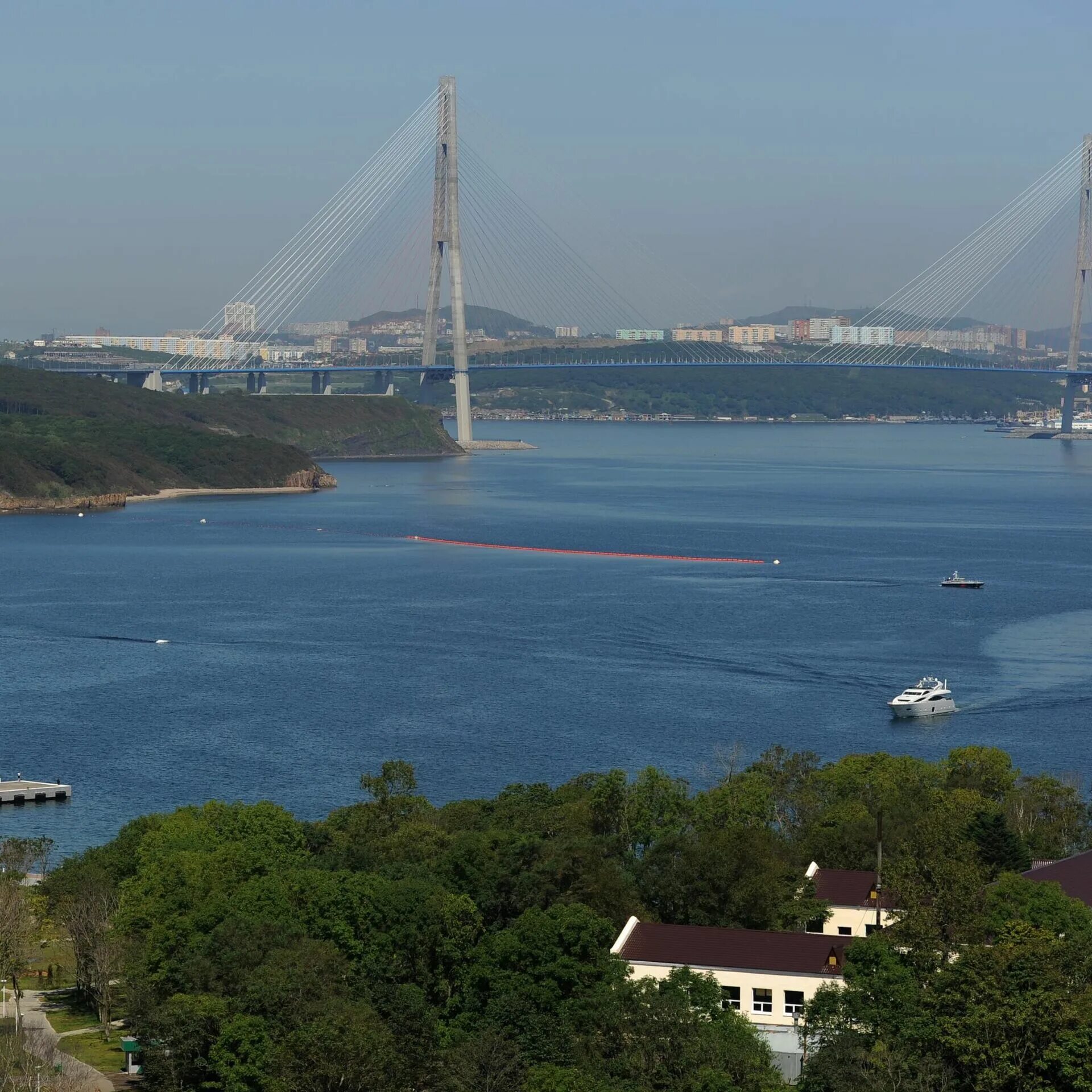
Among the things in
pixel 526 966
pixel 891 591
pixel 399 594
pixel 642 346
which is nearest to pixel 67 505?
pixel 399 594

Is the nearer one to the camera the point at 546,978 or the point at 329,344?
the point at 546,978

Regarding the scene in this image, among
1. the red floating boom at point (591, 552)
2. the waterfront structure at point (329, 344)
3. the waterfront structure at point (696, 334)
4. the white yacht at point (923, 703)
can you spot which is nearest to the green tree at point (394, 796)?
the white yacht at point (923, 703)

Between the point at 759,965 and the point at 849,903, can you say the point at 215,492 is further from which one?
the point at 759,965

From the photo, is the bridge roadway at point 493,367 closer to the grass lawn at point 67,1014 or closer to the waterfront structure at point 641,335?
the waterfront structure at point 641,335

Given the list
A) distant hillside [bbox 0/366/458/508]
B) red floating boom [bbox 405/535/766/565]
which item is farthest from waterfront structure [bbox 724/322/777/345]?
red floating boom [bbox 405/535/766/565]

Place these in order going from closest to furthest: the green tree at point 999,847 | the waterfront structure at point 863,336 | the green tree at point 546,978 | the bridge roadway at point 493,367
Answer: the green tree at point 546,978 → the green tree at point 999,847 → the bridge roadway at point 493,367 → the waterfront structure at point 863,336

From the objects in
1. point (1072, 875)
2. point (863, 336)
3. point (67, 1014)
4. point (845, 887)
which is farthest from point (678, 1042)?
point (863, 336)
